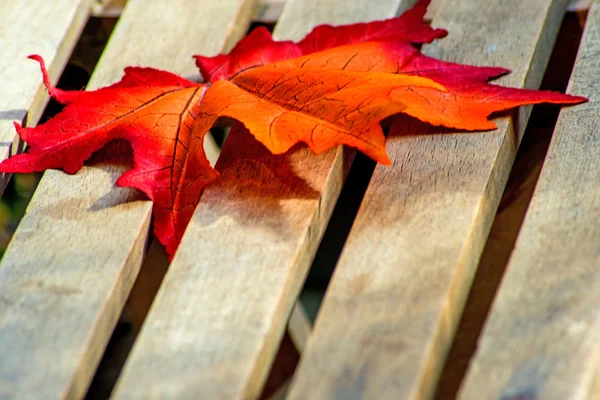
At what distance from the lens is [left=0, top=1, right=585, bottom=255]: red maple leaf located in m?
0.98

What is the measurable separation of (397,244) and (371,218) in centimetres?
6

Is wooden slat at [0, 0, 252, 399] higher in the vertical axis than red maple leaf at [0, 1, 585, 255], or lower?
lower

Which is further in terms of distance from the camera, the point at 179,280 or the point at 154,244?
the point at 154,244

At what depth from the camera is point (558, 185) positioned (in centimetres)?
98

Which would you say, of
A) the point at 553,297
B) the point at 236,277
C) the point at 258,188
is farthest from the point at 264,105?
the point at 553,297

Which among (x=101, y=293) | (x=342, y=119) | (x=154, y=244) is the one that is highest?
(x=342, y=119)

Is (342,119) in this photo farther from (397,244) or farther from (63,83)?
(63,83)

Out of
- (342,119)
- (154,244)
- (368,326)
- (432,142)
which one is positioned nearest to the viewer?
(368,326)

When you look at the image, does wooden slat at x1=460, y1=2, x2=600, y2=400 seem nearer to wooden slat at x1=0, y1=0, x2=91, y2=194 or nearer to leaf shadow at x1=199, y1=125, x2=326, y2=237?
leaf shadow at x1=199, y1=125, x2=326, y2=237

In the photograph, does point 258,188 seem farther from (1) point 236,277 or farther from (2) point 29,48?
(2) point 29,48

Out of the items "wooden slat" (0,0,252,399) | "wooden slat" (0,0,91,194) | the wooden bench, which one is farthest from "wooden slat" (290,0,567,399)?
"wooden slat" (0,0,91,194)

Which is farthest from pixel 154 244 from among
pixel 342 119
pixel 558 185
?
pixel 558 185

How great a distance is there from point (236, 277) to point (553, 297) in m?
0.36

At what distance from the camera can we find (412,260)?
918mm
